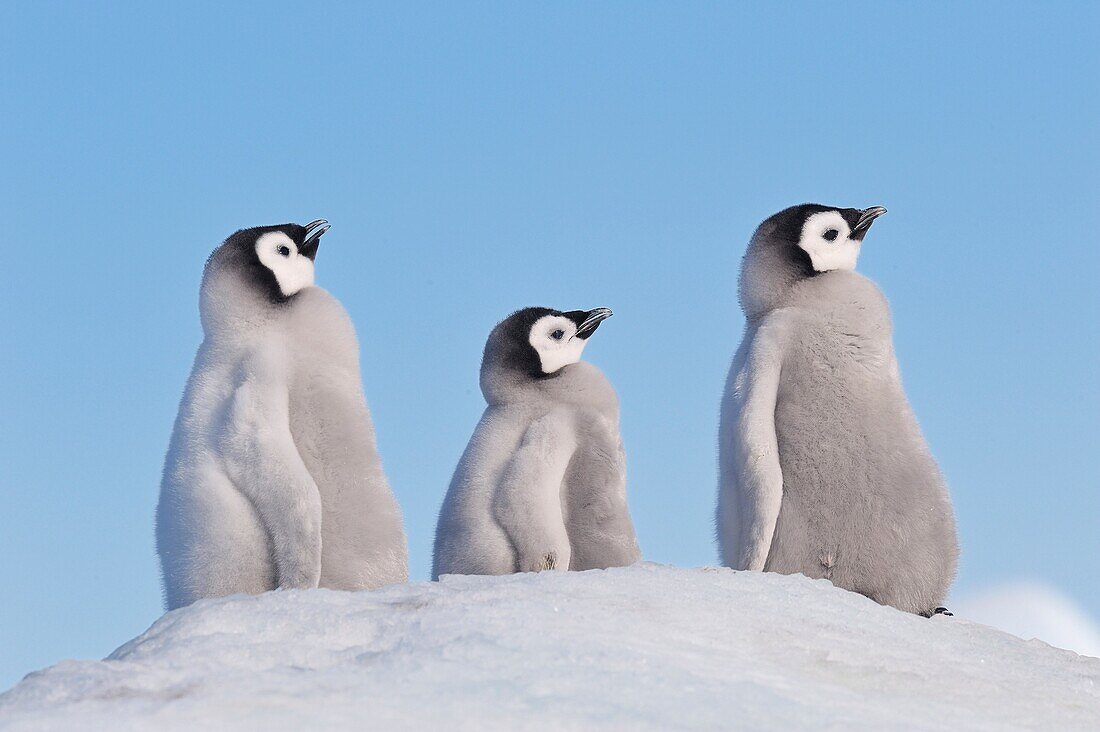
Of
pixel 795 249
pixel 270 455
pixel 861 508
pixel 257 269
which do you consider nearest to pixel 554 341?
pixel 795 249

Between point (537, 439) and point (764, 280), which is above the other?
point (764, 280)

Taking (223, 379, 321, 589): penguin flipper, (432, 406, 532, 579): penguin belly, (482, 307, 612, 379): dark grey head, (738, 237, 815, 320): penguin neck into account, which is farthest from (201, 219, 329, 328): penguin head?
(738, 237, 815, 320): penguin neck

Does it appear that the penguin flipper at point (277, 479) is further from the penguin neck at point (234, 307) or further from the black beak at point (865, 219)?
the black beak at point (865, 219)

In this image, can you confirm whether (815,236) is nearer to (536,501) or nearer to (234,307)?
(536,501)

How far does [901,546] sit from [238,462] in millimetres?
3229

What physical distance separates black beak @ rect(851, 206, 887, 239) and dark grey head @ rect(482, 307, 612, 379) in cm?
156

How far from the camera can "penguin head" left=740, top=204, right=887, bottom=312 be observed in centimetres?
720

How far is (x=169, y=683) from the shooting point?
135 inches

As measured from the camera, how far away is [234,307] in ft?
23.8

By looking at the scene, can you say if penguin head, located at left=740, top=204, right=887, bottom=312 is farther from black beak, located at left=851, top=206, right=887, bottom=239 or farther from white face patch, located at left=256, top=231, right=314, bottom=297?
white face patch, located at left=256, top=231, right=314, bottom=297

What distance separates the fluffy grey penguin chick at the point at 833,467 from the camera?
6438mm

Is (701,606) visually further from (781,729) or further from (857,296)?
(857,296)

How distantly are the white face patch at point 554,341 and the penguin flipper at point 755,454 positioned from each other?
1.20 metres

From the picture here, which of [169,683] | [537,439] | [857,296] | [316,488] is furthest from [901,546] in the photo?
[169,683]
